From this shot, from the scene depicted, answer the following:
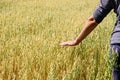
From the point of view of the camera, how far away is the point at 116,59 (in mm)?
2088

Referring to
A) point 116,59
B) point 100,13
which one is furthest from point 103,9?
point 116,59

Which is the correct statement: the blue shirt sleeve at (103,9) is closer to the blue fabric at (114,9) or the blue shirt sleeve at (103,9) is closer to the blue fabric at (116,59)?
the blue fabric at (114,9)

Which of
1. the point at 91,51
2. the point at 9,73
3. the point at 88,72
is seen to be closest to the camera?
the point at 88,72

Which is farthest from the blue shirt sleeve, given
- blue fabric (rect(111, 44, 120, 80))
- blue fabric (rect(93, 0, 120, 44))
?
blue fabric (rect(111, 44, 120, 80))

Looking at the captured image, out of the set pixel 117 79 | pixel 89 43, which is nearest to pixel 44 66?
pixel 89 43

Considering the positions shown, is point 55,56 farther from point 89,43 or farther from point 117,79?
point 117,79

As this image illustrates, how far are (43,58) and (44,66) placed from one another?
149mm

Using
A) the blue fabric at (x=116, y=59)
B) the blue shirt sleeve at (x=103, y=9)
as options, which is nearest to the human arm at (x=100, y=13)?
the blue shirt sleeve at (x=103, y=9)

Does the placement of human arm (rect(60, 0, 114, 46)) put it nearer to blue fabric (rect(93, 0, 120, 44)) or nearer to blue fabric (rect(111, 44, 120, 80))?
blue fabric (rect(93, 0, 120, 44))

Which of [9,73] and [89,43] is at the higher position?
[89,43]

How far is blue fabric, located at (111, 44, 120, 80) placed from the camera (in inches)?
80.4

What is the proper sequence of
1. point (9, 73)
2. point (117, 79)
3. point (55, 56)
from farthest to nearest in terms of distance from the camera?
point (55, 56)
point (9, 73)
point (117, 79)

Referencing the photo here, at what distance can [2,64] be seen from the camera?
3.56 metres

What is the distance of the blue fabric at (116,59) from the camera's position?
2041 mm
